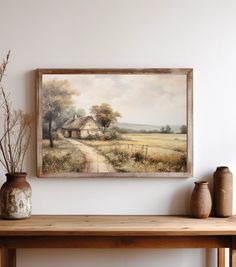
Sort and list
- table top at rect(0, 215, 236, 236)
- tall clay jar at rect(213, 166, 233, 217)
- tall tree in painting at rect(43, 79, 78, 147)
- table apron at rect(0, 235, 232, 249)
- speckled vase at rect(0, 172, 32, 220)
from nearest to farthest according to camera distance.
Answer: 1. table top at rect(0, 215, 236, 236)
2. table apron at rect(0, 235, 232, 249)
3. speckled vase at rect(0, 172, 32, 220)
4. tall clay jar at rect(213, 166, 233, 217)
5. tall tree in painting at rect(43, 79, 78, 147)

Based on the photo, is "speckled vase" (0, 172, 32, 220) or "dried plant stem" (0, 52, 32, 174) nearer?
"speckled vase" (0, 172, 32, 220)

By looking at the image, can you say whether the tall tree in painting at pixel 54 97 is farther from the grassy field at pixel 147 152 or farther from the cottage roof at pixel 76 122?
the grassy field at pixel 147 152

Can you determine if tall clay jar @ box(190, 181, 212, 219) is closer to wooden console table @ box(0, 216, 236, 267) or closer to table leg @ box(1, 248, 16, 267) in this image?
wooden console table @ box(0, 216, 236, 267)

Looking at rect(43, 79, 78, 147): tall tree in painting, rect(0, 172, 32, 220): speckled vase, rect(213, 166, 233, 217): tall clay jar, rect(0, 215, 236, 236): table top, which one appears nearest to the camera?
rect(0, 215, 236, 236): table top

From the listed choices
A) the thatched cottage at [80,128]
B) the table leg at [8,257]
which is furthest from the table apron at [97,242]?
the thatched cottage at [80,128]

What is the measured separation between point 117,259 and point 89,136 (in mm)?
886

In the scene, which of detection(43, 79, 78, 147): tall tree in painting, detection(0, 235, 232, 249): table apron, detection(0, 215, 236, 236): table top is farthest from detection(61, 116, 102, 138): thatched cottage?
detection(0, 235, 232, 249): table apron

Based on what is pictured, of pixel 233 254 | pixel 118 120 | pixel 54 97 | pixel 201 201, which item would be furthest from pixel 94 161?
pixel 233 254

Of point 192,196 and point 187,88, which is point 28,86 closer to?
point 187,88

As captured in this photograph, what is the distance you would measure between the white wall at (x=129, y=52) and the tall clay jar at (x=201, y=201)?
0.15m

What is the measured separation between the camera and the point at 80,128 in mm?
2891

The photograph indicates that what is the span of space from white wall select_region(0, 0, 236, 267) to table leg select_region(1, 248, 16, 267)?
14.9 inches

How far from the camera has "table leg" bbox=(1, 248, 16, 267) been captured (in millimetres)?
2664

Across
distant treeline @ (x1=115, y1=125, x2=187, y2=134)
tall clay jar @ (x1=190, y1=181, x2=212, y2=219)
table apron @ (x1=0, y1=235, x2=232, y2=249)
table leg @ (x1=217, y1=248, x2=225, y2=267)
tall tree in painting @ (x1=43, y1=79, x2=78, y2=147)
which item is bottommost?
table leg @ (x1=217, y1=248, x2=225, y2=267)
